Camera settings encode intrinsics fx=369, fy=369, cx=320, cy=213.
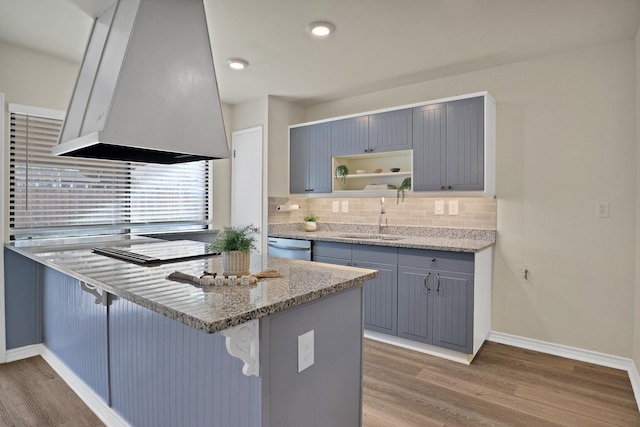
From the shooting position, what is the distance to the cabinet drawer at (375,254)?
3.24 meters

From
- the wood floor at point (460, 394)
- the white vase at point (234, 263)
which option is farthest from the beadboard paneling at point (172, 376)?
the wood floor at point (460, 394)

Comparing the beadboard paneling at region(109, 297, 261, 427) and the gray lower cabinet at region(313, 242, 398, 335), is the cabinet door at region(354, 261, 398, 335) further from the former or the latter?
the beadboard paneling at region(109, 297, 261, 427)

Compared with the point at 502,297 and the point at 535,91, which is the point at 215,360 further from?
the point at 535,91

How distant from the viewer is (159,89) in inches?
75.8

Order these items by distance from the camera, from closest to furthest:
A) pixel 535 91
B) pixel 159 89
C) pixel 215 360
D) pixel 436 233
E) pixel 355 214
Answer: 1. pixel 215 360
2. pixel 159 89
3. pixel 535 91
4. pixel 436 233
5. pixel 355 214

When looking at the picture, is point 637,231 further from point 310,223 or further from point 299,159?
point 299,159

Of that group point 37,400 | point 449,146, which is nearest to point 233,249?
point 37,400

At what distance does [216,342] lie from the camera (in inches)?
58.5

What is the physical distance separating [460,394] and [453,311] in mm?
672

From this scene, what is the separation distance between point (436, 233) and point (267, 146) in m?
2.11

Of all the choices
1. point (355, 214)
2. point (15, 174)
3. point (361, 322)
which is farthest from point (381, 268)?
point (15, 174)

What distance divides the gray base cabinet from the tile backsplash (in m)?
0.68

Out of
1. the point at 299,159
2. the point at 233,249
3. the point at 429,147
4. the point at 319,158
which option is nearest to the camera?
the point at 233,249

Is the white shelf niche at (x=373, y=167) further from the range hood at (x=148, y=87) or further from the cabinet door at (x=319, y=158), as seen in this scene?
the range hood at (x=148, y=87)
